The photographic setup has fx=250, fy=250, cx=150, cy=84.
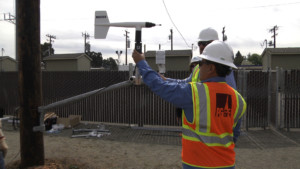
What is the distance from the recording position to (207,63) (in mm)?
2129

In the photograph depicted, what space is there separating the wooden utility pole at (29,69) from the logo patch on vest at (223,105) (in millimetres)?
3395

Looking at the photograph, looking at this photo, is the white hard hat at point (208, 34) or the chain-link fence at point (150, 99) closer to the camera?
the white hard hat at point (208, 34)

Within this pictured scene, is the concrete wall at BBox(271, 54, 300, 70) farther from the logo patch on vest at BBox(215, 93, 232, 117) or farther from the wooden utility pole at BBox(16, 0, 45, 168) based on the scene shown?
the logo patch on vest at BBox(215, 93, 232, 117)

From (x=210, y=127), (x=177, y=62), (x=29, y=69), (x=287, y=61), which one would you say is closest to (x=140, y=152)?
(x=29, y=69)

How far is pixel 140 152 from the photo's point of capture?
21.4ft

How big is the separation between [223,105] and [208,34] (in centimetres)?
173

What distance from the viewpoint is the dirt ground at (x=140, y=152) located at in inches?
218

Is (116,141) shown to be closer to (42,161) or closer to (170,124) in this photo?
(170,124)

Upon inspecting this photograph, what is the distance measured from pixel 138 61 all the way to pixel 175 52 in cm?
2713

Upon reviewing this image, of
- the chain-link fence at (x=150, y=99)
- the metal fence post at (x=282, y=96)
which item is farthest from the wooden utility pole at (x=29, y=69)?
the metal fence post at (x=282, y=96)

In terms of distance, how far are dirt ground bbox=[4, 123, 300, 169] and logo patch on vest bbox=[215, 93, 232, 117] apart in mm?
3722

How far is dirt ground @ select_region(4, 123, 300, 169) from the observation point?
554 centimetres

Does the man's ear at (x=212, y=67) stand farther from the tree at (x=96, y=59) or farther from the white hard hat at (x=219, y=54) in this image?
the tree at (x=96, y=59)


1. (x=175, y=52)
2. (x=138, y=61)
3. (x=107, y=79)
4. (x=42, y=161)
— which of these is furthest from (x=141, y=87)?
(x=175, y=52)
